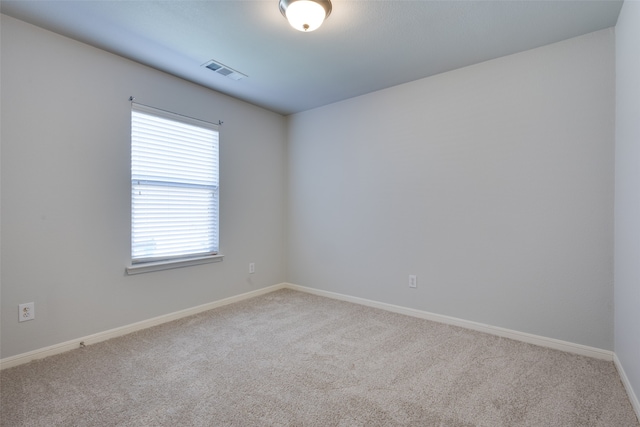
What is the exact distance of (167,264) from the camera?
2982mm

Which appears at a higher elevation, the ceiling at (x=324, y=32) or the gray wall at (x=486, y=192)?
the ceiling at (x=324, y=32)

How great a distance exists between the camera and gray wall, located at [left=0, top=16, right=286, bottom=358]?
2.14 meters

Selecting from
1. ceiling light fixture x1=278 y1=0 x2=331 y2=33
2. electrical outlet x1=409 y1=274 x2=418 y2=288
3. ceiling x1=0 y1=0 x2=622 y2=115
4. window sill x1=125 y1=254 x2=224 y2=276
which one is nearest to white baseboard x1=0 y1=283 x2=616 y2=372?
electrical outlet x1=409 y1=274 x2=418 y2=288

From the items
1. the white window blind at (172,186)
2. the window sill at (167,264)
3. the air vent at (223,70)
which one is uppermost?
the air vent at (223,70)

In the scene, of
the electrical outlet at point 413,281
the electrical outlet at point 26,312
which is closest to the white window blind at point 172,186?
the electrical outlet at point 26,312

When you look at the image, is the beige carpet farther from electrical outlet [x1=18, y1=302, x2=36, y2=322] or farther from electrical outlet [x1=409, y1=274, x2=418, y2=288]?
electrical outlet [x1=409, y1=274, x2=418, y2=288]

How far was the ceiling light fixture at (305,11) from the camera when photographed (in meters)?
1.87

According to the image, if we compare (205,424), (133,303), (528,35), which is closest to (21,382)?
(133,303)

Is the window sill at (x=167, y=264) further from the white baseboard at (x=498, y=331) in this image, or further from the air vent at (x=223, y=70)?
the air vent at (x=223, y=70)

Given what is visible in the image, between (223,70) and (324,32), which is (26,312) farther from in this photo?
(324,32)

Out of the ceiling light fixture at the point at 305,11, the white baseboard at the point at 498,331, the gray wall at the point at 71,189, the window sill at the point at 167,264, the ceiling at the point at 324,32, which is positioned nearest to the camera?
the ceiling light fixture at the point at 305,11

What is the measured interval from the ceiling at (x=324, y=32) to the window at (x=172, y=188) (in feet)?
1.73

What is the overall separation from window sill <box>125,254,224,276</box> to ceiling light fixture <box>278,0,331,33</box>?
2.32 m

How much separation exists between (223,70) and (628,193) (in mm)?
3121
